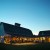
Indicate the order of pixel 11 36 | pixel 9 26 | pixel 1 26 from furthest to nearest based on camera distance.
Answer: pixel 9 26
pixel 1 26
pixel 11 36

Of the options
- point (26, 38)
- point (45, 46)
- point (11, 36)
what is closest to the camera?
point (45, 46)

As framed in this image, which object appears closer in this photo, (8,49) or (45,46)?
(8,49)

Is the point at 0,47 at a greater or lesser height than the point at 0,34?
lesser

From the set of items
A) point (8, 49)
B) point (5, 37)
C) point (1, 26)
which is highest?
point (1, 26)

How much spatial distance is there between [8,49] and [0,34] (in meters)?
15.4

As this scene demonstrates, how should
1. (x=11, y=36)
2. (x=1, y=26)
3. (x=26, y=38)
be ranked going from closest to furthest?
(x=11, y=36) → (x=1, y=26) → (x=26, y=38)

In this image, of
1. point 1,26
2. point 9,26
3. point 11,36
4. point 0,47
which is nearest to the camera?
point 0,47

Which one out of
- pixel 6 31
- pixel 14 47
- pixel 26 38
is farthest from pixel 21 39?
pixel 14 47

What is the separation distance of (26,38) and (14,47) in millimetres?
21161

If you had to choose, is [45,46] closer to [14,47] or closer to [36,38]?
[14,47]

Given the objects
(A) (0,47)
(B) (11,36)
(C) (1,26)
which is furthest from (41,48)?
(C) (1,26)

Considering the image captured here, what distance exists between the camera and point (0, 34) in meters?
32.9

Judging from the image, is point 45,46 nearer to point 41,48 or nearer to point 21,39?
point 41,48

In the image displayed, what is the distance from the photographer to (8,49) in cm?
1820
